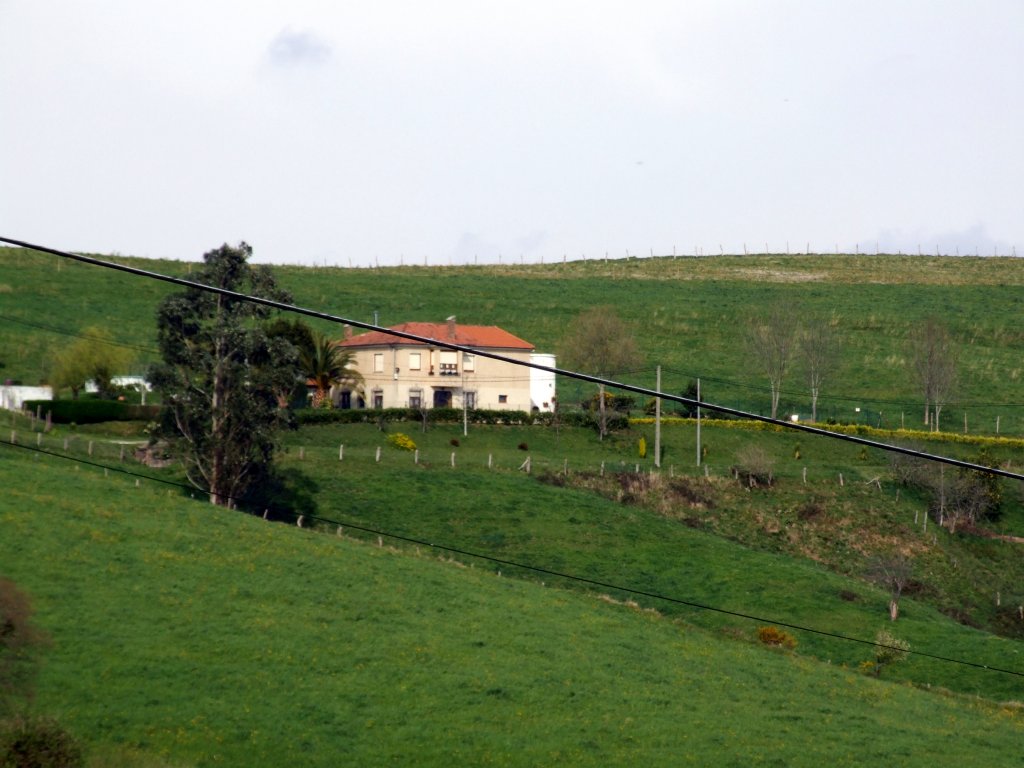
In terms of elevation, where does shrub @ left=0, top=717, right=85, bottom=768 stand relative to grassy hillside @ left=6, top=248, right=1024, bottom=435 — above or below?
below

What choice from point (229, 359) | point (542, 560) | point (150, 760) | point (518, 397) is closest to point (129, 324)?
point (518, 397)

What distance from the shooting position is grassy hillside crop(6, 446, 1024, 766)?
39250mm

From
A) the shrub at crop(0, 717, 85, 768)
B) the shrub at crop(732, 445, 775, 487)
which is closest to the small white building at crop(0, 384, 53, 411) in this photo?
the shrub at crop(732, 445, 775, 487)

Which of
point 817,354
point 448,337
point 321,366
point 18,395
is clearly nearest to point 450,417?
point 321,366

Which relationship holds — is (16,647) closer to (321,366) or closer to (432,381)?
(321,366)

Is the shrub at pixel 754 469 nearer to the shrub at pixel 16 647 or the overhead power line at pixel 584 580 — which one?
the overhead power line at pixel 584 580

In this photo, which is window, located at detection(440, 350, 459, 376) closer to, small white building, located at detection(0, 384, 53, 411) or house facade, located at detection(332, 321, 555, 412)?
house facade, located at detection(332, 321, 555, 412)

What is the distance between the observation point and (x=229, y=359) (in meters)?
67.9

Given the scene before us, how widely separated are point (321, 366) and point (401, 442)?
49.2 ft

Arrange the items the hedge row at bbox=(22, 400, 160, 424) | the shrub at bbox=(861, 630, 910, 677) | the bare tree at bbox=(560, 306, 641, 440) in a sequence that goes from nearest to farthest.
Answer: the shrub at bbox=(861, 630, 910, 677) → the hedge row at bbox=(22, 400, 160, 424) → the bare tree at bbox=(560, 306, 641, 440)

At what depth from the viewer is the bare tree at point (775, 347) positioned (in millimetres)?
123438

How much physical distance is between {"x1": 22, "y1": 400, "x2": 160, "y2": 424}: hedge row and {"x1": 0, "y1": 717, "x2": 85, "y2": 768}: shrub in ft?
176

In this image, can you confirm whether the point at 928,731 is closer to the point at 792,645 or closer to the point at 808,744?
the point at 808,744

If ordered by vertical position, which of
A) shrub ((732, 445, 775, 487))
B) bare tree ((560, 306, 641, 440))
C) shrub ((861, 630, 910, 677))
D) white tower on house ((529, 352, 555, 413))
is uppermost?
bare tree ((560, 306, 641, 440))
